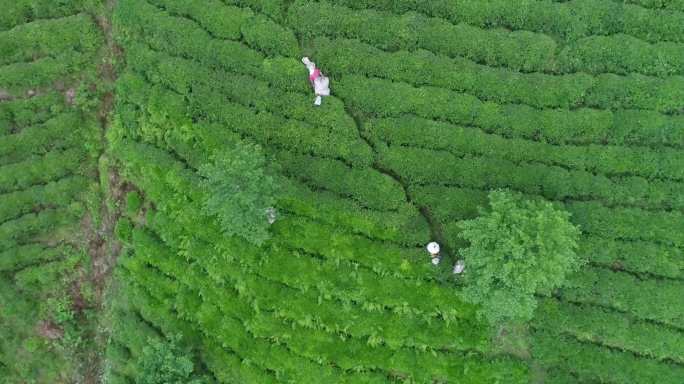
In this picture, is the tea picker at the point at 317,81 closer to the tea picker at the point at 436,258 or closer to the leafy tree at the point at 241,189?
the leafy tree at the point at 241,189

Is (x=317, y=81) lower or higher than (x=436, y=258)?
higher

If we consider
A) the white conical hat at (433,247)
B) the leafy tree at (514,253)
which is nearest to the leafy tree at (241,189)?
the white conical hat at (433,247)

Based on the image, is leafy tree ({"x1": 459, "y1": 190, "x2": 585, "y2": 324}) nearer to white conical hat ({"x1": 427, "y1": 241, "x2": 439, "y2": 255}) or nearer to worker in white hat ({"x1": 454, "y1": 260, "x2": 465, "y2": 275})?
worker in white hat ({"x1": 454, "y1": 260, "x2": 465, "y2": 275})

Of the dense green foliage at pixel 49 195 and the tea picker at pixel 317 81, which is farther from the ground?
the tea picker at pixel 317 81

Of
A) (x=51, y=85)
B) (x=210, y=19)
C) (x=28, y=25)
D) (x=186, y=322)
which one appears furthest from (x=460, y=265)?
(x=28, y=25)

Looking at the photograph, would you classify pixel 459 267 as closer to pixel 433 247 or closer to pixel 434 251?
pixel 434 251

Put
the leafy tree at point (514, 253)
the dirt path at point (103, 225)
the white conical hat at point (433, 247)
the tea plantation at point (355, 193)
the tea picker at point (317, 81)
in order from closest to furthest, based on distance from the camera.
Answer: the leafy tree at point (514, 253) < the tea plantation at point (355, 193) < the white conical hat at point (433, 247) < the tea picker at point (317, 81) < the dirt path at point (103, 225)

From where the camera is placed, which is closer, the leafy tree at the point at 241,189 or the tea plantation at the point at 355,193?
Result: the leafy tree at the point at 241,189

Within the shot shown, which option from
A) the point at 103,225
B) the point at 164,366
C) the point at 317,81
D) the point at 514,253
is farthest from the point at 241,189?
the point at 514,253
